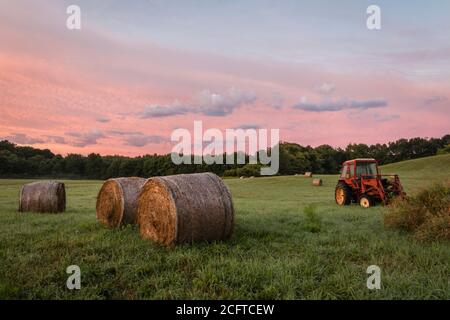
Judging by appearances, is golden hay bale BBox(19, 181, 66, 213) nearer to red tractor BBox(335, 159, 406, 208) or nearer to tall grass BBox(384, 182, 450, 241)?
tall grass BBox(384, 182, 450, 241)

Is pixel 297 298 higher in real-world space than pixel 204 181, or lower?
lower

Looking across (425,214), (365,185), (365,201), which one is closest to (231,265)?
(425,214)

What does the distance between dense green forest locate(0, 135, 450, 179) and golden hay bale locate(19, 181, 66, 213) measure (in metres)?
52.9

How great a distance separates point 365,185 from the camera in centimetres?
1630

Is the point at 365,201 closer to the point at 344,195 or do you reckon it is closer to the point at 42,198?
the point at 344,195

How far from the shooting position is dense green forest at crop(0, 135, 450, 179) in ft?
227

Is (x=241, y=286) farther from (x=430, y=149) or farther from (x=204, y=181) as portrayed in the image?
(x=430, y=149)

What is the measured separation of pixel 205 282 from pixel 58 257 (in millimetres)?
2768

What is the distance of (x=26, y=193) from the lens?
45.7ft

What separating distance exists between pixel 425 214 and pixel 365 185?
7.97 metres

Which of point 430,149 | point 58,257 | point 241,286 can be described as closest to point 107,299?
point 241,286

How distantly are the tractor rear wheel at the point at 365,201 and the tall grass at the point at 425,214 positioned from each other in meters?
6.13

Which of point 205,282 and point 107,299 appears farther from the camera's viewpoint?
point 205,282

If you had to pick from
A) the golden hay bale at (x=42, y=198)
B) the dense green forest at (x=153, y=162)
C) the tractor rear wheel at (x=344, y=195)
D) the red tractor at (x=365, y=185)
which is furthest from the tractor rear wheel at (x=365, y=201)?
the dense green forest at (x=153, y=162)
